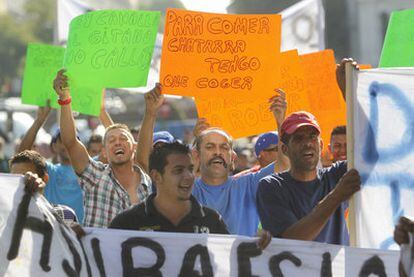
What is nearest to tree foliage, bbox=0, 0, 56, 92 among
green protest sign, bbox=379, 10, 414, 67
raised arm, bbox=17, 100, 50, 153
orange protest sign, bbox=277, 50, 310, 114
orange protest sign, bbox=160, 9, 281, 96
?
raised arm, bbox=17, 100, 50, 153

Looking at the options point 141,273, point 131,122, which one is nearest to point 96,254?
point 141,273

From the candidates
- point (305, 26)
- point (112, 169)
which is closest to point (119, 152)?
point (112, 169)

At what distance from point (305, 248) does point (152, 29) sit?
2713 mm

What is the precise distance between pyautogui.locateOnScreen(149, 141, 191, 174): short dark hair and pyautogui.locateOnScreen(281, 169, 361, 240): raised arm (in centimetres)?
68

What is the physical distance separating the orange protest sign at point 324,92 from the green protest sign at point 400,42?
78 cm

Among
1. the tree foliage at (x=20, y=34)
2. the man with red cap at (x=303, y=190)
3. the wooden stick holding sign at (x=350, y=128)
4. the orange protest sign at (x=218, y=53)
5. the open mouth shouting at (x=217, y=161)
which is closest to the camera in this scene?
the man with red cap at (x=303, y=190)

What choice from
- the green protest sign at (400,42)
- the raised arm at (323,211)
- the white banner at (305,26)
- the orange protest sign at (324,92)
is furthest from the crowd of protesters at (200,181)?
the white banner at (305,26)

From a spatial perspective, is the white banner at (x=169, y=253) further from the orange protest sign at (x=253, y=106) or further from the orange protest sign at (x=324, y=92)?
the orange protest sign at (x=324, y=92)

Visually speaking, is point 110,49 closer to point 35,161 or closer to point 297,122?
point 35,161

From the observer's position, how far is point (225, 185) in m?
7.11

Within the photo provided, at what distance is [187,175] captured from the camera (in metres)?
6.14

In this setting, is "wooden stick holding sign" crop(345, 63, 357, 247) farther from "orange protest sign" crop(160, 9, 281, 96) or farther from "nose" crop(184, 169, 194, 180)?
"orange protest sign" crop(160, 9, 281, 96)

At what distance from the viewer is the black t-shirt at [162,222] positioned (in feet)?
19.7

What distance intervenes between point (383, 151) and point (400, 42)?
223cm
